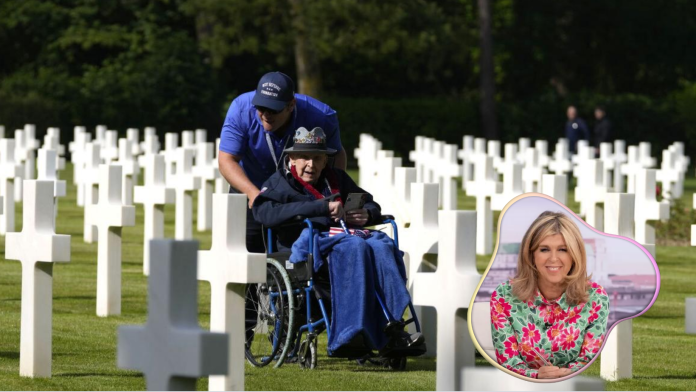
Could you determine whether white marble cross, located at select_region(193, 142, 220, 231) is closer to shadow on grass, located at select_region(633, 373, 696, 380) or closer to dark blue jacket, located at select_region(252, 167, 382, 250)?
dark blue jacket, located at select_region(252, 167, 382, 250)

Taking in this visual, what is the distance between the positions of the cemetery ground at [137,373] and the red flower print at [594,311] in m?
1.88

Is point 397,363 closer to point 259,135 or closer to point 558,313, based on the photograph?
point 259,135

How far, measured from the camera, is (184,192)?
1487 centimetres

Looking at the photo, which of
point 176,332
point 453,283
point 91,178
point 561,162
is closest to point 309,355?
point 453,283

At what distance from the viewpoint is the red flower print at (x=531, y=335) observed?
550 cm

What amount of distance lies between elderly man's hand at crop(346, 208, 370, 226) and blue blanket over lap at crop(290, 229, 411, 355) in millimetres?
297

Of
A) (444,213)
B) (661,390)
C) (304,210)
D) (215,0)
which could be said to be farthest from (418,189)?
(215,0)

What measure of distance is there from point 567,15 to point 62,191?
4248 centimetres

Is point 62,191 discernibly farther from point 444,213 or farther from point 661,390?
point 444,213

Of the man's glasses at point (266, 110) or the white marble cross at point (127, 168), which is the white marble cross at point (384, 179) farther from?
the white marble cross at point (127, 168)

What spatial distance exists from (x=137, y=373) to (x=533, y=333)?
9.14 ft

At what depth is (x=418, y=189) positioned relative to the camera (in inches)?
327

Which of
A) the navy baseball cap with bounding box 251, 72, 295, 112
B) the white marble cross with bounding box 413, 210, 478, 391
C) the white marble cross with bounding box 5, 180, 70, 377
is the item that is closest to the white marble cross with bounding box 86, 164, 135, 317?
the navy baseball cap with bounding box 251, 72, 295, 112

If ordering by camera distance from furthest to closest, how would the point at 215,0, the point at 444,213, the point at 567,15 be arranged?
the point at 567,15 < the point at 215,0 < the point at 444,213
